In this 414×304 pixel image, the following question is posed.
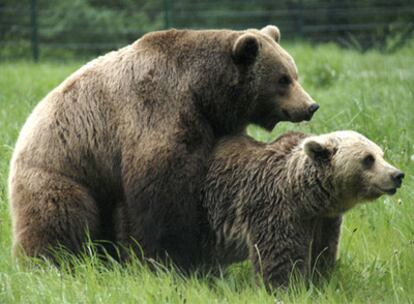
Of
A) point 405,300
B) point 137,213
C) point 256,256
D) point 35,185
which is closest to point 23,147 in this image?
point 35,185

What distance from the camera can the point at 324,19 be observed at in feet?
74.9

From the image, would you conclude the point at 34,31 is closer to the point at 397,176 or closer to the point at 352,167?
the point at 352,167

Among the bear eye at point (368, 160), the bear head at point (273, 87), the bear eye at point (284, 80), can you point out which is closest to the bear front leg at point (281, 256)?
the bear eye at point (368, 160)

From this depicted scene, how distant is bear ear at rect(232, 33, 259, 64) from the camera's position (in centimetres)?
644

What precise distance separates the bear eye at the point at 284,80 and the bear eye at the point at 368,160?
110 cm

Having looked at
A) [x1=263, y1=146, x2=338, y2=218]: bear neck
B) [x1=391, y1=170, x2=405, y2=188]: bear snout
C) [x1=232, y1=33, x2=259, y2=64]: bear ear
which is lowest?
[x1=263, y1=146, x2=338, y2=218]: bear neck

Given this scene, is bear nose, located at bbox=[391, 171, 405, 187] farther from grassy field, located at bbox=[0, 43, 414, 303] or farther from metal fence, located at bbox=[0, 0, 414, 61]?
metal fence, located at bbox=[0, 0, 414, 61]

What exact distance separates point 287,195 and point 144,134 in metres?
1.10

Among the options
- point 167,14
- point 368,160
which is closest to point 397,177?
point 368,160

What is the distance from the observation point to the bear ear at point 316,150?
5953 mm

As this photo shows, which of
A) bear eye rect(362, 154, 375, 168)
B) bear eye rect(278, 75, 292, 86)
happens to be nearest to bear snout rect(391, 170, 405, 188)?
bear eye rect(362, 154, 375, 168)

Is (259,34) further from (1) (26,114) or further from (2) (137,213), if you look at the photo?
(1) (26,114)

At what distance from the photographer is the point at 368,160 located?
5.83 meters

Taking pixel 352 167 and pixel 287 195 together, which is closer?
pixel 352 167
